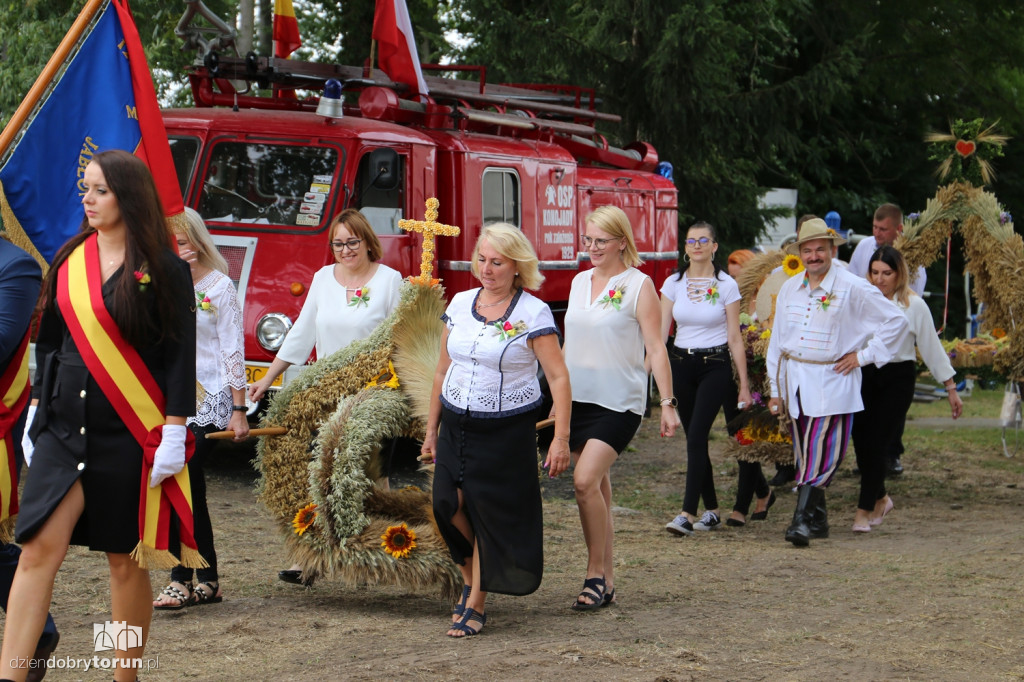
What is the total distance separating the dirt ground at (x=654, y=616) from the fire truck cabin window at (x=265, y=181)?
213cm

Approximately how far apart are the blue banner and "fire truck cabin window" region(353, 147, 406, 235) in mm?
3865

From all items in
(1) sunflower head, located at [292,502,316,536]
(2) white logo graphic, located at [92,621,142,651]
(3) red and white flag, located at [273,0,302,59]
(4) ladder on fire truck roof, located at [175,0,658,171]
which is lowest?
(2) white logo graphic, located at [92,621,142,651]

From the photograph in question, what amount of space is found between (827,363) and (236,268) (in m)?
4.11

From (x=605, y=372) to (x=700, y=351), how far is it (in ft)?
7.04

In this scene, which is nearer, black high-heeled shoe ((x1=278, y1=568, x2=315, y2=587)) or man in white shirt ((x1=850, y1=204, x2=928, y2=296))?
black high-heeled shoe ((x1=278, y1=568, x2=315, y2=587))

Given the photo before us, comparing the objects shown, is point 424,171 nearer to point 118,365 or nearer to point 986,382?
point 986,382

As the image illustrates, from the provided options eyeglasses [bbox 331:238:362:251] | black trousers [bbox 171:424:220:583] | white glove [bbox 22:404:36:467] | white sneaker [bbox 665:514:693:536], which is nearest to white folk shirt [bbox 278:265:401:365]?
eyeglasses [bbox 331:238:362:251]

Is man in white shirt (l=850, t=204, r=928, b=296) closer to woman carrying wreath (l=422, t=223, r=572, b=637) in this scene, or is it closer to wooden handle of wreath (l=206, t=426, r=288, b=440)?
woman carrying wreath (l=422, t=223, r=572, b=637)

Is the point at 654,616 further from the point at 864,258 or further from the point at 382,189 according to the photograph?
the point at 864,258

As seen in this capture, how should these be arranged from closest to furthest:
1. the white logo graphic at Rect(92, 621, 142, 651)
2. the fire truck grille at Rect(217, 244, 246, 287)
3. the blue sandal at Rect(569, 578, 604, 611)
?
1. the white logo graphic at Rect(92, 621, 142, 651)
2. the blue sandal at Rect(569, 578, 604, 611)
3. the fire truck grille at Rect(217, 244, 246, 287)

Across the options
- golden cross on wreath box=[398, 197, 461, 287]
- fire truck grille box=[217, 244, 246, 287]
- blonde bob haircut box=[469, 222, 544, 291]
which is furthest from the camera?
fire truck grille box=[217, 244, 246, 287]

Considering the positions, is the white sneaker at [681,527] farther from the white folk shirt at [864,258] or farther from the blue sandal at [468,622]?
the white folk shirt at [864,258]

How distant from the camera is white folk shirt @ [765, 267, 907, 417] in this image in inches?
304

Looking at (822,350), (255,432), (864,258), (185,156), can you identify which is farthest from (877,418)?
(185,156)
